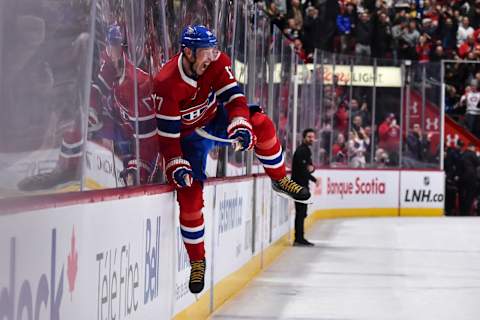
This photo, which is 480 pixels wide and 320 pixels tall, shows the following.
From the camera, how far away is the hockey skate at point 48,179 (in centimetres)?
428

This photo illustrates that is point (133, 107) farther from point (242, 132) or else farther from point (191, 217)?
point (191, 217)

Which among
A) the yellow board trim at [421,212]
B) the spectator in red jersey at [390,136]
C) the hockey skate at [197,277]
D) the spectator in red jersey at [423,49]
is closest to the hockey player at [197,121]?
the hockey skate at [197,277]

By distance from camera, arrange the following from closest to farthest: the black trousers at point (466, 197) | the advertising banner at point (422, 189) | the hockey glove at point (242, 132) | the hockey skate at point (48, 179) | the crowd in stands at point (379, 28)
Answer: the hockey skate at point (48, 179)
the hockey glove at point (242, 132)
the advertising banner at point (422, 189)
the black trousers at point (466, 197)
the crowd in stands at point (379, 28)

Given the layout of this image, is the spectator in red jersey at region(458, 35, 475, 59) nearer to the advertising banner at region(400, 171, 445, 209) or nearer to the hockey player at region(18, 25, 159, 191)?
the advertising banner at region(400, 171, 445, 209)

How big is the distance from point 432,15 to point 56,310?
25.0m

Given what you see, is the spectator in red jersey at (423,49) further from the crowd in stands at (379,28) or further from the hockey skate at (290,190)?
the hockey skate at (290,190)

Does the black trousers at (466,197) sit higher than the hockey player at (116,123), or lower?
lower

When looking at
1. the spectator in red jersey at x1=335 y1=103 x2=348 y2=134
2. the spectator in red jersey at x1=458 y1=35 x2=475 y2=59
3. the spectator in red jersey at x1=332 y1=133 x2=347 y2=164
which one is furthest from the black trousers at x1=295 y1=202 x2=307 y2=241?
the spectator in red jersey at x1=458 y1=35 x2=475 y2=59

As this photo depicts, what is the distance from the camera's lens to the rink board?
4.02 metres

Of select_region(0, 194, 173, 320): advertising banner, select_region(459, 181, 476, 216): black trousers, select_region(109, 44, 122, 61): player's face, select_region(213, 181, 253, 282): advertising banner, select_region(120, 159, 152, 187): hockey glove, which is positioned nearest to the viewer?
select_region(0, 194, 173, 320): advertising banner

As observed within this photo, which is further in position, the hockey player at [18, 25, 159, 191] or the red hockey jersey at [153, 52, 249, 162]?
the red hockey jersey at [153, 52, 249, 162]

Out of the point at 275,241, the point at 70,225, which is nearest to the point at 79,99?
the point at 70,225

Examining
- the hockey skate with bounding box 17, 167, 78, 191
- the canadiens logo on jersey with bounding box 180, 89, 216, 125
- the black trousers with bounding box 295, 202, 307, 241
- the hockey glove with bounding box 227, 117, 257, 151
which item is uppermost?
the canadiens logo on jersey with bounding box 180, 89, 216, 125

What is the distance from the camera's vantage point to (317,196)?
22422 mm
